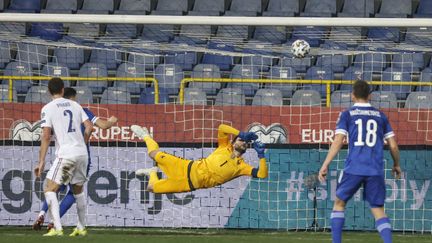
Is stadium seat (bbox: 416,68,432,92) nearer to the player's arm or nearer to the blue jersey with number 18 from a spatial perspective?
the blue jersey with number 18

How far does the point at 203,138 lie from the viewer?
16891 mm

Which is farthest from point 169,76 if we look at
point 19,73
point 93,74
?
point 19,73

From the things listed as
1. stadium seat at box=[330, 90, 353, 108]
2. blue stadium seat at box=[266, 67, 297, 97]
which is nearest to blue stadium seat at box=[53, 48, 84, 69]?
blue stadium seat at box=[266, 67, 297, 97]

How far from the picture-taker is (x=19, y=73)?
20094 millimetres

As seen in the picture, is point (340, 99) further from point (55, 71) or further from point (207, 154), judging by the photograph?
point (55, 71)

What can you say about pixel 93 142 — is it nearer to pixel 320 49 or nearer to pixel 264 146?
pixel 264 146

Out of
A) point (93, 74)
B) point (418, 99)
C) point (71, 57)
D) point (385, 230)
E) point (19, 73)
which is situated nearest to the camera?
point (385, 230)

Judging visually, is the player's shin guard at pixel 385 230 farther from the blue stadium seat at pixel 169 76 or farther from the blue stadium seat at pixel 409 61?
the blue stadium seat at pixel 409 61

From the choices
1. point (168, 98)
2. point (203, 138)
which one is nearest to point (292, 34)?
point (168, 98)

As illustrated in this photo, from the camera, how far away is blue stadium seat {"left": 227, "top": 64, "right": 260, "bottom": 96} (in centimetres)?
2017

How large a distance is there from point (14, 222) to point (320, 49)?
22.1ft

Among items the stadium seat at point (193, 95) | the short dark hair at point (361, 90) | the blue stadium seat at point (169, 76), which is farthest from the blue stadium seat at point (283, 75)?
the short dark hair at point (361, 90)

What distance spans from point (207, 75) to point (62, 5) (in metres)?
4.32

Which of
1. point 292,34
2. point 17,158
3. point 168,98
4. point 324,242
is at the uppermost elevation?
point 292,34
